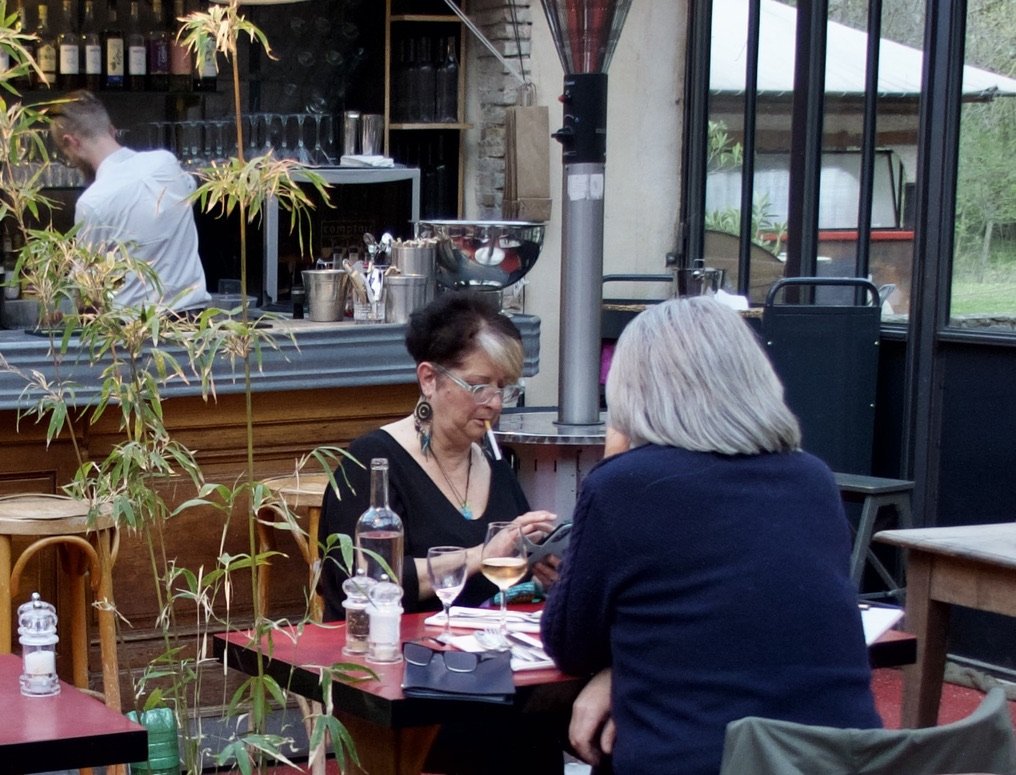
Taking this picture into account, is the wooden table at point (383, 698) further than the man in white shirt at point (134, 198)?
No

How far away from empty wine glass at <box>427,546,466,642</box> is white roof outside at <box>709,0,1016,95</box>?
3357mm

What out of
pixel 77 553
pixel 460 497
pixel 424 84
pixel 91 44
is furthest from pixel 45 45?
pixel 460 497

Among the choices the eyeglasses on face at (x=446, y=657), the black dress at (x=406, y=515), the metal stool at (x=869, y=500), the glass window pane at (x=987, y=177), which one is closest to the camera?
the eyeglasses on face at (x=446, y=657)

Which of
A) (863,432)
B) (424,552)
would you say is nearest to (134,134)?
(863,432)

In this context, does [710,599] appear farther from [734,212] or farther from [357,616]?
[734,212]

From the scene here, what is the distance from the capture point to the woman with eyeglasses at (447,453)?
315cm

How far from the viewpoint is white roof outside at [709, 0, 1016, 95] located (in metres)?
5.70

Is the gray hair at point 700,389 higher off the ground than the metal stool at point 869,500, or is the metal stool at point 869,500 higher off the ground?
the gray hair at point 700,389

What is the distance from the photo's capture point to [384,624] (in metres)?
2.62

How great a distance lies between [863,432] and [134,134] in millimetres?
3704

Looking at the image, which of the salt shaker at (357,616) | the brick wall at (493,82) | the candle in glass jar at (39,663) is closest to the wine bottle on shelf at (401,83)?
the brick wall at (493,82)

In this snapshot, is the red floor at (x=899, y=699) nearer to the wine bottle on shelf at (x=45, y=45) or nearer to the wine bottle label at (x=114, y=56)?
the wine bottle label at (x=114, y=56)

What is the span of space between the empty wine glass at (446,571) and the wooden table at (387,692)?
9 cm

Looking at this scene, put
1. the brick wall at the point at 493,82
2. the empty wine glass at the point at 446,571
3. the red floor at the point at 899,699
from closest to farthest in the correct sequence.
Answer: the empty wine glass at the point at 446,571 → the red floor at the point at 899,699 → the brick wall at the point at 493,82
